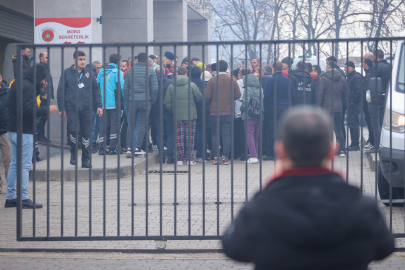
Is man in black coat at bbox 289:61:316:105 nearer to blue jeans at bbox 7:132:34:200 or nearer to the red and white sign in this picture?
blue jeans at bbox 7:132:34:200

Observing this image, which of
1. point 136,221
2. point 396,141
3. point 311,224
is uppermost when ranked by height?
point 396,141

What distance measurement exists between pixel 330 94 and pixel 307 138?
130 inches

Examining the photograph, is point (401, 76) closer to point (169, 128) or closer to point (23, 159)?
point (23, 159)

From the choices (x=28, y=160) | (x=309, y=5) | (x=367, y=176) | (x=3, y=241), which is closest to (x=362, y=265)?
(x=3, y=241)

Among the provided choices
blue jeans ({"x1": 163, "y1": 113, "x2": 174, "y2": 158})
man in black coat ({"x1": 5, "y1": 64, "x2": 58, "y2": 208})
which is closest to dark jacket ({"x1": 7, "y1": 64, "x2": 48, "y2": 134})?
man in black coat ({"x1": 5, "y1": 64, "x2": 58, "y2": 208})

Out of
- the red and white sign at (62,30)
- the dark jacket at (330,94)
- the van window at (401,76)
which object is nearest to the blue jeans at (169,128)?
the red and white sign at (62,30)

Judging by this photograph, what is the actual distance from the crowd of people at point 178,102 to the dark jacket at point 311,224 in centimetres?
273

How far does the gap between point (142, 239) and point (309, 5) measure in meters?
23.1

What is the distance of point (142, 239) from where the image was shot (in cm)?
506

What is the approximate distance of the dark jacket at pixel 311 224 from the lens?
176cm

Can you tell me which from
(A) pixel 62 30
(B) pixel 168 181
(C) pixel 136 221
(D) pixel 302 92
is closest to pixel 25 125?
(C) pixel 136 221

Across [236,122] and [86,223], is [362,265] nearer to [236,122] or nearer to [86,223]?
[86,223]

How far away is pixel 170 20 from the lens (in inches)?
895

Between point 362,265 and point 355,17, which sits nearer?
point 362,265
